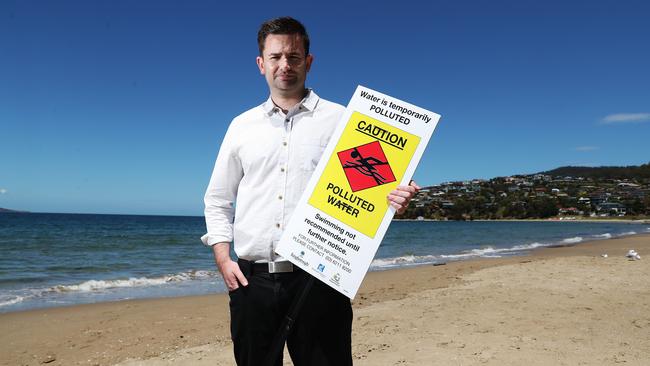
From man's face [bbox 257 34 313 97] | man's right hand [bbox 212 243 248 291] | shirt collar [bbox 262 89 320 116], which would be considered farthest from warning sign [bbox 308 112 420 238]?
man's right hand [bbox 212 243 248 291]

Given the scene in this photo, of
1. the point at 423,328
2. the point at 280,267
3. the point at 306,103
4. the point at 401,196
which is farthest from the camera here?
the point at 423,328

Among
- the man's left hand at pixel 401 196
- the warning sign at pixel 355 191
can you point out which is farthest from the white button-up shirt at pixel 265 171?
the man's left hand at pixel 401 196

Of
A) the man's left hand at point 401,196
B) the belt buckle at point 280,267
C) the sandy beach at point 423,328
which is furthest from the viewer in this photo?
the sandy beach at point 423,328

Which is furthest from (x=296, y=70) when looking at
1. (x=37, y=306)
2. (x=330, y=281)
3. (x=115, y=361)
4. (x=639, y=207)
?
(x=639, y=207)

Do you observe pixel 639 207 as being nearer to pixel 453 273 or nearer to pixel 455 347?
pixel 453 273

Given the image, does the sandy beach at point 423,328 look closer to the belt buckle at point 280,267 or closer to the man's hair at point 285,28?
the belt buckle at point 280,267

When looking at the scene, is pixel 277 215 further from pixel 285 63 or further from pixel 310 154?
pixel 285 63

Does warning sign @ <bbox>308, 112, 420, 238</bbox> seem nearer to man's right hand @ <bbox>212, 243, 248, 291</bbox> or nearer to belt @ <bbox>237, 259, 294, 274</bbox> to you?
belt @ <bbox>237, 259, 294, 274</bbox>

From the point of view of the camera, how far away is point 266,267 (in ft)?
6.59

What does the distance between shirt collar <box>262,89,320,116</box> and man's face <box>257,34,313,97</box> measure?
0.05 metres

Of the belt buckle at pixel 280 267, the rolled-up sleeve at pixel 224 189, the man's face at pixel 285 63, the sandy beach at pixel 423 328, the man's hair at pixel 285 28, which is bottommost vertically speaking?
the sandy beach at pixel 423 328

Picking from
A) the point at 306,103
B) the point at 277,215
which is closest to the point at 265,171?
the point at 277,215

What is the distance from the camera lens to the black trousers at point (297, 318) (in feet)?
6.56

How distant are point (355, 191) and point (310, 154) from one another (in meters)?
0.27
